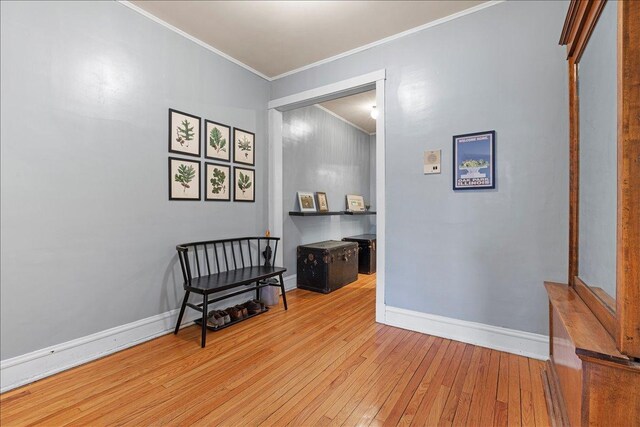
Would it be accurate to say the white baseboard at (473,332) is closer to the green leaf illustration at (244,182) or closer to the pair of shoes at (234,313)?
the pair of shoes at (234,313)

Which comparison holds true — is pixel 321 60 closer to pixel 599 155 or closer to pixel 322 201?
pixel 322 201

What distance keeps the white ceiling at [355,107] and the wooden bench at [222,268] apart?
2.30 metres

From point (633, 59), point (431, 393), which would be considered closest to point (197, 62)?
point (633, 59)

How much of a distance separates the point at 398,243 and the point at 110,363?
2.40 meters

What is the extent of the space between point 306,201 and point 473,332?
2.61 meters

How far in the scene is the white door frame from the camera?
274 centimetres

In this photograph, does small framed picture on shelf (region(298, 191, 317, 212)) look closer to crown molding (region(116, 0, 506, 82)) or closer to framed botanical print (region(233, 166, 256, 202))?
framed botanical print (region(233, 166, 256, 202))

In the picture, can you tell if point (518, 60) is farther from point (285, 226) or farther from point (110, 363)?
point (110, 363)

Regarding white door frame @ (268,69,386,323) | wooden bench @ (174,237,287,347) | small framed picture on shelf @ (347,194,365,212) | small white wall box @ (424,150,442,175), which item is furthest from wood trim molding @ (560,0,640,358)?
small framed picture on shelf @ (347,194,365,212)

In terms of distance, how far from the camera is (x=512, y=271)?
216 cm

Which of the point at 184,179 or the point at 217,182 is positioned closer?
the point at 184,179

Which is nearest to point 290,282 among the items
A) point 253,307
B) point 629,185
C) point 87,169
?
point 253,307

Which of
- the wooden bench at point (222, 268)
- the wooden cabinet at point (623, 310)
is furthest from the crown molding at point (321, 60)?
the wooden bench at point (222, 268)

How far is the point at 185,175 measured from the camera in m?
2.62
